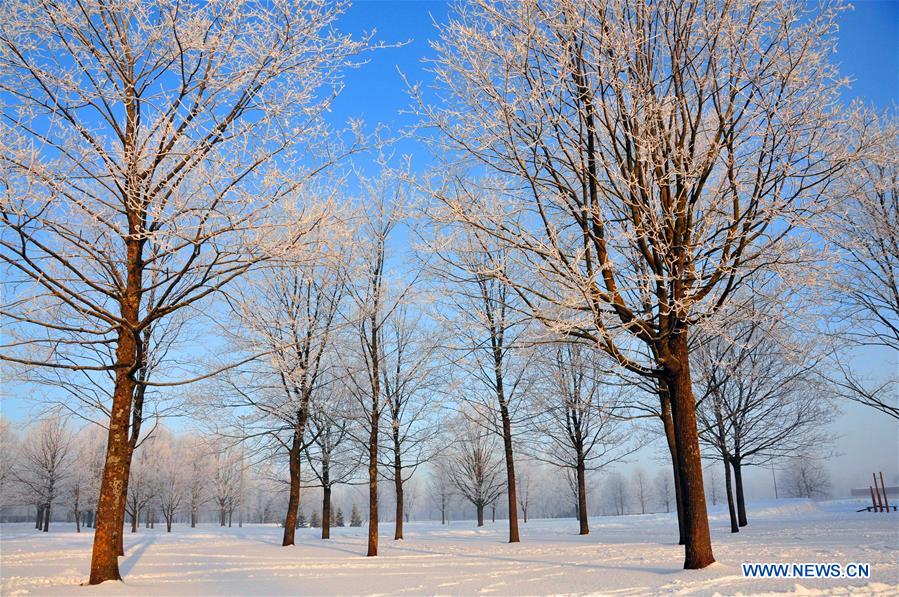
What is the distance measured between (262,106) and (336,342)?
10.7 meters

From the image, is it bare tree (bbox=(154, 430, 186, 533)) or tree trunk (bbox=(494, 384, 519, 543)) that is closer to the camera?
tree trunk (bbox=(494, 384, 519, 543))

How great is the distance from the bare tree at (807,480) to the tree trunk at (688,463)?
63.4 metres

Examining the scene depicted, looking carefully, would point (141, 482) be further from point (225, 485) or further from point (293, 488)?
point (293, 488)

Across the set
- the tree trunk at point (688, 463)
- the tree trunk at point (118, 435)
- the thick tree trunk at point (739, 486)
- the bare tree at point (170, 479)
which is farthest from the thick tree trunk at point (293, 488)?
the bare tree at point (170, 479)

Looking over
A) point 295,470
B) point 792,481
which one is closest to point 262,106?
point 295,470

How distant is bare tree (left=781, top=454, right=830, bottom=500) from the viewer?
205ft

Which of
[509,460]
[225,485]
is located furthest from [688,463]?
[225,485]

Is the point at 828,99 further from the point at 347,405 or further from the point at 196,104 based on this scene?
the point at 347,405

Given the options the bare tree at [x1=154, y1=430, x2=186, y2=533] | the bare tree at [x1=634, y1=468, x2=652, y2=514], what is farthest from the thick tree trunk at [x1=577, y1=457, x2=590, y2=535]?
the bare tree at [x1=634, y1=468, x2=652, y2=514]

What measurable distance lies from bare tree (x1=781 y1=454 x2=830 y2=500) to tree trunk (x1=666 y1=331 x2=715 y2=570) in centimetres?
6337

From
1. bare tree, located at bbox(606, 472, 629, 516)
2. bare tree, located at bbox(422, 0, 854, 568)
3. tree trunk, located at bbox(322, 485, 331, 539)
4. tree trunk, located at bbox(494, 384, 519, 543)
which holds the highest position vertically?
bare tree, located at bbox(422, 0, 854, 568)

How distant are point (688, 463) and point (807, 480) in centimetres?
7125

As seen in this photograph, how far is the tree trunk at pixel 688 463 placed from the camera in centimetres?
736

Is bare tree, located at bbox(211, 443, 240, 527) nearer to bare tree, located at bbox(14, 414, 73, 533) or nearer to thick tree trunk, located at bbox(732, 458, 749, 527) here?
bare tree, located at bbox(14, 414, 73, 533)
